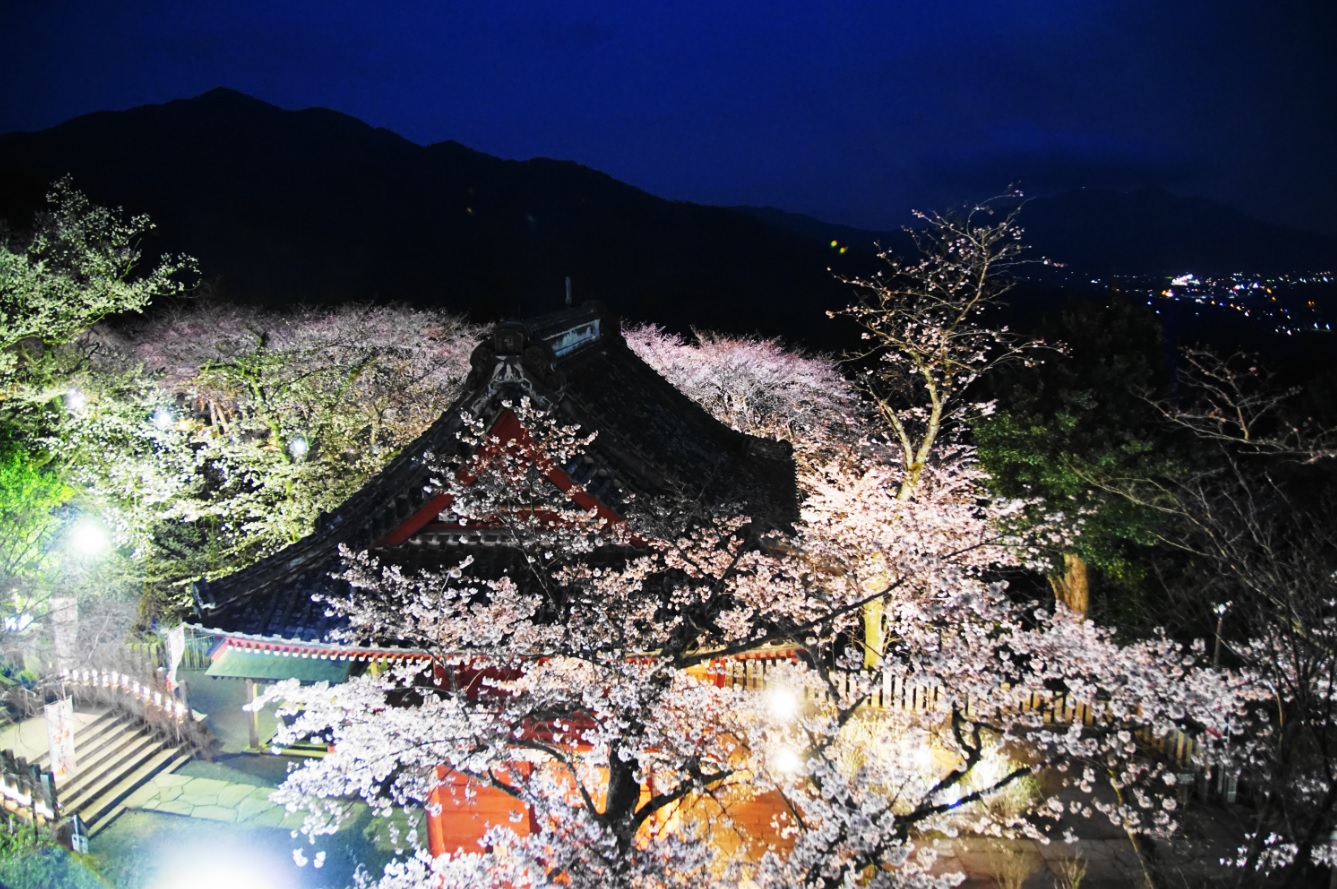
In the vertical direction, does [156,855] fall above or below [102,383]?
below

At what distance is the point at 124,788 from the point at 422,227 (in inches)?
2187

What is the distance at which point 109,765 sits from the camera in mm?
14242

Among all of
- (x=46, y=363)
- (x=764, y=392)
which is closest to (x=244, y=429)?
(x=46, y=363)

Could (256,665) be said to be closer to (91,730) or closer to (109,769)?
(109,769)

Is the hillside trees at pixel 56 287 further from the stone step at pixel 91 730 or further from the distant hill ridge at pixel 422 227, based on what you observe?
the distant hill ridge at pixel 422 227

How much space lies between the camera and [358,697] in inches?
327

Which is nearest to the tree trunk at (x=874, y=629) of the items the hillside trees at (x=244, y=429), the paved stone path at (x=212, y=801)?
the paved stone path at (x=212, y=801)

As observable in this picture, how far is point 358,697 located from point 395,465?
8.69 ft

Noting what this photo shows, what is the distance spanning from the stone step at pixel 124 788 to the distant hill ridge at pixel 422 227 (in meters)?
32.6

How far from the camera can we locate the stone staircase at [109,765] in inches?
525

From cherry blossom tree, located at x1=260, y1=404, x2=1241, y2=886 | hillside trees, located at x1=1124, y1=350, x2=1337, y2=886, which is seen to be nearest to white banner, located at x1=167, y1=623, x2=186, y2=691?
cherry blossom tree, located at x1=260, y1=404, x2=1241, y2=886

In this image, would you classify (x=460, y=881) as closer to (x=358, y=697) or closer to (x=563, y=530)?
(x=358, y=697)

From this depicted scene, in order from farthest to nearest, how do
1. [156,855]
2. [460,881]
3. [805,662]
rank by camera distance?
[156,855] → [805,662] → [460,881]

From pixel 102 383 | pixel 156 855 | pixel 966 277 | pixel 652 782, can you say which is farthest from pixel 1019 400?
pixel 102 383
